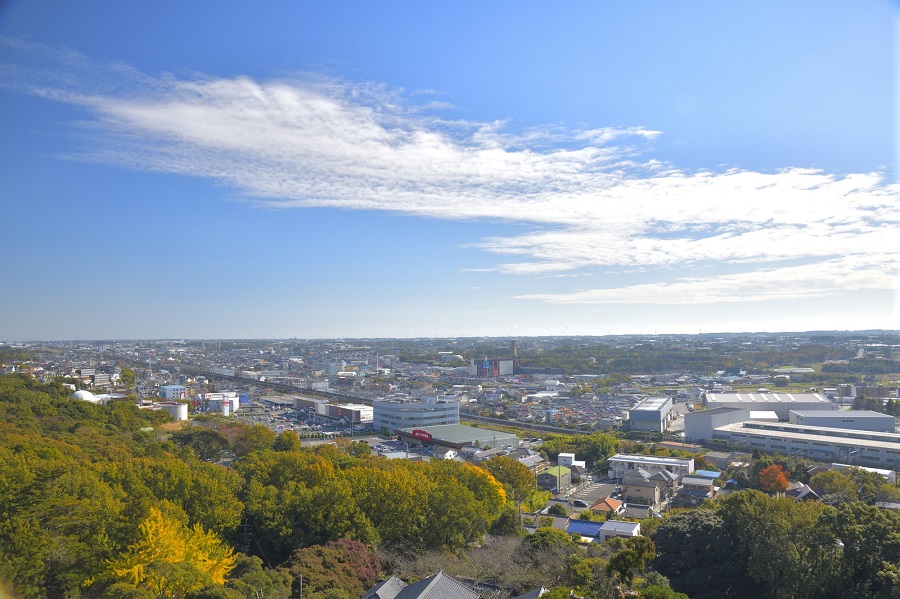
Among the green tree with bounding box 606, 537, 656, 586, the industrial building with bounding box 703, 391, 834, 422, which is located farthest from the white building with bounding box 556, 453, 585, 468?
the industrial building with bounding box 703, 391, 834, 422

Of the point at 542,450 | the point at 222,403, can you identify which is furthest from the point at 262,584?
A: the point at 222,403

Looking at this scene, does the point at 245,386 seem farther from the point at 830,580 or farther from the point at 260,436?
the point at 830,580

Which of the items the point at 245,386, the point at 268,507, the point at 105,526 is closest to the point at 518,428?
the point at 268,507

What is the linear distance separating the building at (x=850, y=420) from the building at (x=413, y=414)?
39.6 ft

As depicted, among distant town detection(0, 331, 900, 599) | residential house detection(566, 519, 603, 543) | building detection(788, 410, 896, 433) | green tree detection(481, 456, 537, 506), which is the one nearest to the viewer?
distant town detection(0, 331, 900, 599)

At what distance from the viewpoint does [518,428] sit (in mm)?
23422

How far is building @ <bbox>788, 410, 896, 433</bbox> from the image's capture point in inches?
737

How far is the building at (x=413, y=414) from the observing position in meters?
21.2

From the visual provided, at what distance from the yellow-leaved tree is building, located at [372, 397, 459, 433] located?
1400 centimetres

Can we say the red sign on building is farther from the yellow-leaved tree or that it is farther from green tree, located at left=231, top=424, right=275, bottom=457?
the yellow-leaved tree

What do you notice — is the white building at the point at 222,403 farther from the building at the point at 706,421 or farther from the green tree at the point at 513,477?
the building at the point at 706,421

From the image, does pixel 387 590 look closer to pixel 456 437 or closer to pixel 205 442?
pixel 205 442

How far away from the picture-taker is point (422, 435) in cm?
1927

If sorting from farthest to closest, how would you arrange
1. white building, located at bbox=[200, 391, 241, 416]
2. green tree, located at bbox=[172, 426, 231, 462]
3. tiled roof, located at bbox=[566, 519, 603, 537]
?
1. white building, located at bbox=[200, 391, 241, 416]
2. green tree, located at bbox=[172, 426, 231, 462]
3. tiled roof, located at bbox=[566, 519, 603, 537]
